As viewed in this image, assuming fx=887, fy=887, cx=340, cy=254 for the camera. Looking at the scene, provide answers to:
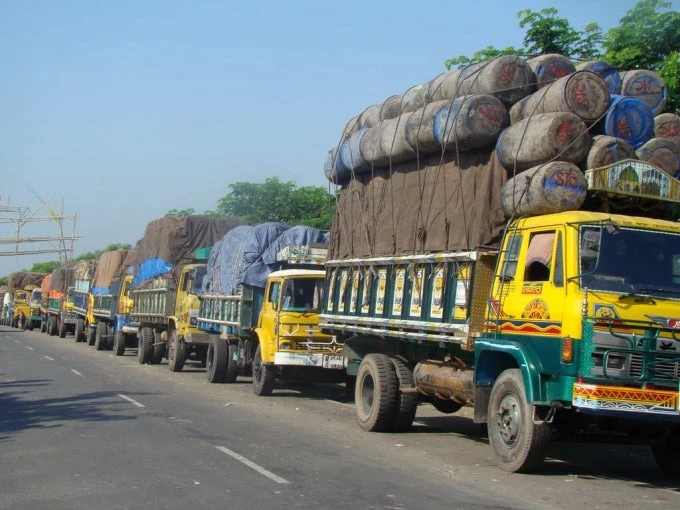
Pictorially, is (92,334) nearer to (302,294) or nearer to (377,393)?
(302,294)

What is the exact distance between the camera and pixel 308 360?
51.4ft

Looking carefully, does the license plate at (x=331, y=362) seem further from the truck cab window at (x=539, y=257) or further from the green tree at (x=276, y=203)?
the green tree at (x=276, y=203)

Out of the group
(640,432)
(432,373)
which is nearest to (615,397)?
(640,432)

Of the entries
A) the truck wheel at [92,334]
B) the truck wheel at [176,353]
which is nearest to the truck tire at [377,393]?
the truck wheel at [176,353]

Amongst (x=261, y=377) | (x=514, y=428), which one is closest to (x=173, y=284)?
(x=261, y=377)

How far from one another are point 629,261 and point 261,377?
956 cm

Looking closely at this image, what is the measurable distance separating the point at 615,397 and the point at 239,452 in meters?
4.22

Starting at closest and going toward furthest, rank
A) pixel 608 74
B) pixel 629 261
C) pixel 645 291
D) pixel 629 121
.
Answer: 1. pixel 645 291
2. pixel 629 261
3. pixel 629 121
4. pixel 608 74

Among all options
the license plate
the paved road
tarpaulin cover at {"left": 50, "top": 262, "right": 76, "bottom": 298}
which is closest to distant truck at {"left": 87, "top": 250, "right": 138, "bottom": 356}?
tarpaulin cover at {"left": 50, "top": 262, "right": 76, "bottom": 298}

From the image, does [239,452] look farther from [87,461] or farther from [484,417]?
[484,417]

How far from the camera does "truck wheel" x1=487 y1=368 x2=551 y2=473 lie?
8695 mm

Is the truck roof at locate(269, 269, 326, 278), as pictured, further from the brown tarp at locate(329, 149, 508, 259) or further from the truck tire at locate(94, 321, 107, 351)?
the truck tire at locate(94, 321, 107, 351)

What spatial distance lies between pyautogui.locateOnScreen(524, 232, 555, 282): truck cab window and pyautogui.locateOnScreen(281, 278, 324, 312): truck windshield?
24.2 ft

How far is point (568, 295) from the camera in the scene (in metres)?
8.34
